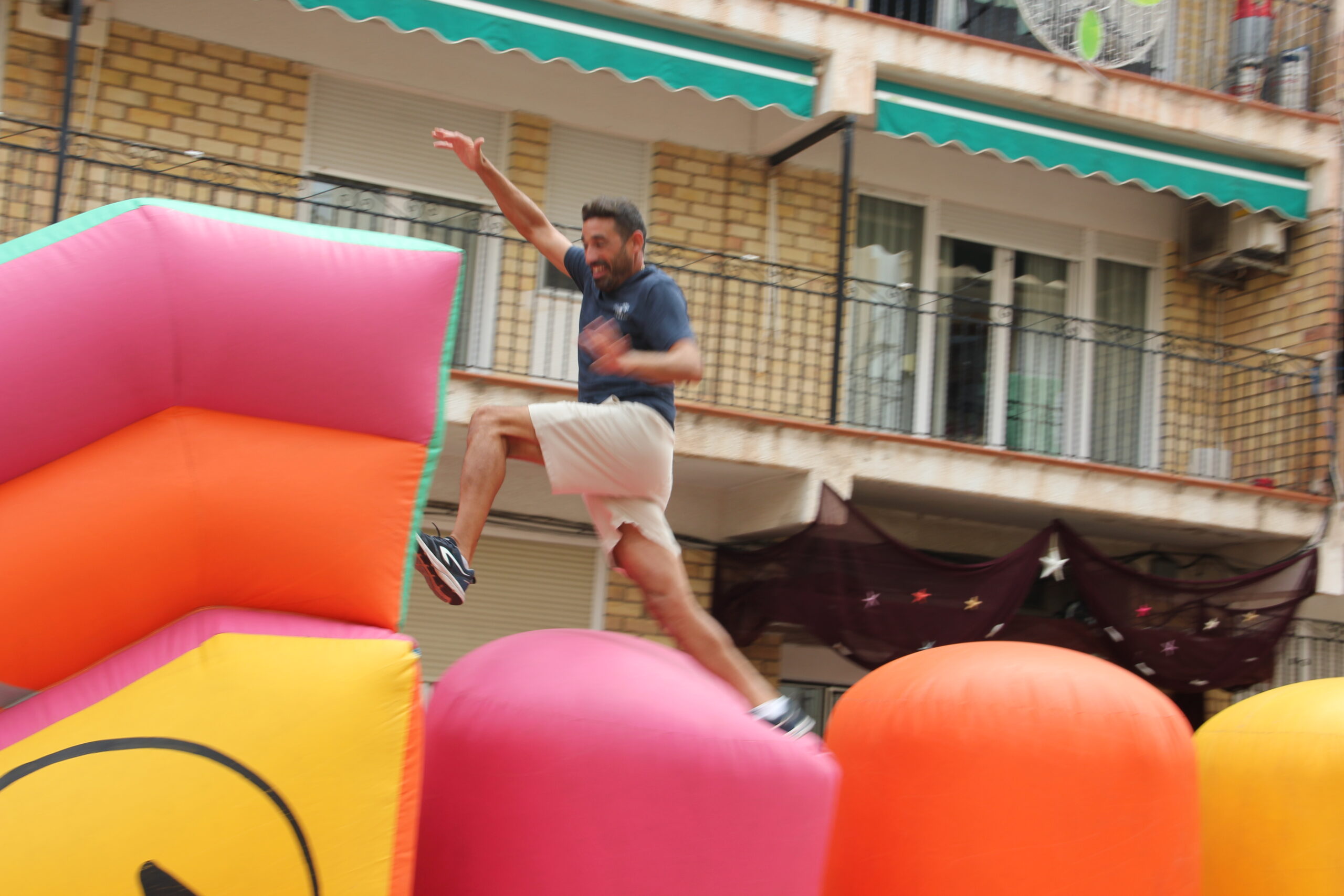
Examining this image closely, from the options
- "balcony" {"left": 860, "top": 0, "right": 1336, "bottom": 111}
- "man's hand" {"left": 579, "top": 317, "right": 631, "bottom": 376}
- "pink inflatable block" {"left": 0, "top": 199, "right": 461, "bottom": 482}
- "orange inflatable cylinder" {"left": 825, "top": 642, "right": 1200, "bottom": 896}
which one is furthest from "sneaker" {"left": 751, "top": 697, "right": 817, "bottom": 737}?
"balcony" {"left": 860, "top": 0, "right": 1336, "bottom": 111}

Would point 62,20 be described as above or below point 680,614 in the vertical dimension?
above

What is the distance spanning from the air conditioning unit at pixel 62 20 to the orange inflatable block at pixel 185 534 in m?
7.29

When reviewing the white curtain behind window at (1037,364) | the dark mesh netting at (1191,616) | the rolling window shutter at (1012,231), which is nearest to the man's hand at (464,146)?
the dark mesh netting at (1191,616)

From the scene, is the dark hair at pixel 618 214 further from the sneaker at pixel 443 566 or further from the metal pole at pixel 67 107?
the metal pole at pixel 67 107

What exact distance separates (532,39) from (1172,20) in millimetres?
6721

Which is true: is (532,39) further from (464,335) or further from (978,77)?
(978,77)

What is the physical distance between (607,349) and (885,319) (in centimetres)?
825

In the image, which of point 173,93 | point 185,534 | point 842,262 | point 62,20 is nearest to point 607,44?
point 842,262

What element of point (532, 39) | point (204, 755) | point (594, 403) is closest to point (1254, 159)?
point (532, 39)

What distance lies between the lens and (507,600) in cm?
1061

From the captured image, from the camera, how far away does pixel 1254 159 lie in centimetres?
1182

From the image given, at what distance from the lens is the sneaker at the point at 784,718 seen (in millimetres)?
4172

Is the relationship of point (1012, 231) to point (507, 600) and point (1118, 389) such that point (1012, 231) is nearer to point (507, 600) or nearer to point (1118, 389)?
point (1118, 389)

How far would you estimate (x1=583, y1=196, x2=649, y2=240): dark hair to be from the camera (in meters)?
4.42
